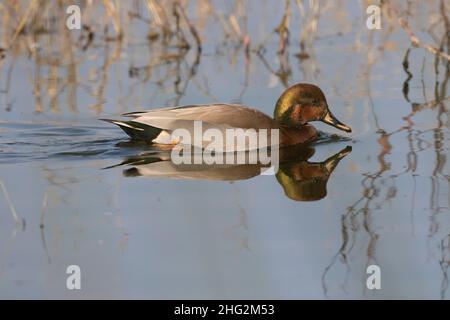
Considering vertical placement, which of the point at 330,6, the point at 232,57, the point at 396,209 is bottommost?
the point at 396,209

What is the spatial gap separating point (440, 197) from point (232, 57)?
18.6 feet

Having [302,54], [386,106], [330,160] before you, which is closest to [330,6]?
[302,54]

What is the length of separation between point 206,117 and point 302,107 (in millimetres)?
894

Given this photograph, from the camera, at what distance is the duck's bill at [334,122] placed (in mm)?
8150

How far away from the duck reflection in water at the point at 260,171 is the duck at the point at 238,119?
29 centimetres

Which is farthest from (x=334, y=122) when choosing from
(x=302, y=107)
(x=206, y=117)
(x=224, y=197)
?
(x=224, y=197)

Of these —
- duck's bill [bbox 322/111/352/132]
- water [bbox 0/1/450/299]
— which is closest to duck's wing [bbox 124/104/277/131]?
water [bbox 0/1/450/299]

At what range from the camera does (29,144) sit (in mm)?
8117

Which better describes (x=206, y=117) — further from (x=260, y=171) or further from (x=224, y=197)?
(x=224, y=197)

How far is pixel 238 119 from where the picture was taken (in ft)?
26.1

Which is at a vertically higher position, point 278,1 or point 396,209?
point 278,1

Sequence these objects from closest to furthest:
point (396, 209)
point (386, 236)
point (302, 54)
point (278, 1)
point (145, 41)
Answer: point (386, 236), point (396, 209), point (302, 54), point (145, 41), point (278, 1)
